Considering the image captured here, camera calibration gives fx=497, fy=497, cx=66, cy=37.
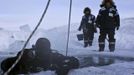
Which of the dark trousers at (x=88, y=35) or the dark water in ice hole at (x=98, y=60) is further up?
the dark trousers at (x=88, y=35)

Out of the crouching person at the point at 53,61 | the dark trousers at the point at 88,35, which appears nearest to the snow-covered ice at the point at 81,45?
the crouching person at the point at 53,61

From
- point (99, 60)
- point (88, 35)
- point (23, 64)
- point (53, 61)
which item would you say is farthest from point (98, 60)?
point (88, 35)

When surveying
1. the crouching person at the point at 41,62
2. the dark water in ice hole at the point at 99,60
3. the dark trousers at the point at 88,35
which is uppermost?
the dark trousers at the point at 88,35

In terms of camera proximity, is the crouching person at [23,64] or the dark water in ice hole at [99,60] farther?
the dark water in ice hole at [99,60]

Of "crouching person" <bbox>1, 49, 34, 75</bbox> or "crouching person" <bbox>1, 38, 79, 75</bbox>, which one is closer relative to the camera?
"crouching person" <bbox>1, 49, 34, 75</bbox>

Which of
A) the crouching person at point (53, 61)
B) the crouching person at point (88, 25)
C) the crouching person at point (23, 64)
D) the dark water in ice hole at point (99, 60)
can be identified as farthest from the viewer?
the crouching person at point (88, 25)

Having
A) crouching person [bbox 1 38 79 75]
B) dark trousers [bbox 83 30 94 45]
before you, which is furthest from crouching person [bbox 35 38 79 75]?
dark trousers [bbox 83 30 94 45]

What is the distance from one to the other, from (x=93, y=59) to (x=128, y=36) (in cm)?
1257

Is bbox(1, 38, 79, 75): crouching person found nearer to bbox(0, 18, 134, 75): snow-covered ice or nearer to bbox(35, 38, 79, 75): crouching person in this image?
bbox(35, 38, 79, 75): crouching person

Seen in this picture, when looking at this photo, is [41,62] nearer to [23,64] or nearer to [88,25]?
[23,64]

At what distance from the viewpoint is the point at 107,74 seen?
11.2 meters

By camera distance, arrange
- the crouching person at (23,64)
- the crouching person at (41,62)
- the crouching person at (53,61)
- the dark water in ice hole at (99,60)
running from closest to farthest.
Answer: the crouching person at (23,64) → the crouching person at (41,62) → the crouching person at (53,61) → the dark water in ice hole at (99,60)

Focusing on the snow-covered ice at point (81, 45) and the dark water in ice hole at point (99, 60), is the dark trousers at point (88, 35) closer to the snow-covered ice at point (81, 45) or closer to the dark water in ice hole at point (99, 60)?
the snow-covered ice at point (81, 45)

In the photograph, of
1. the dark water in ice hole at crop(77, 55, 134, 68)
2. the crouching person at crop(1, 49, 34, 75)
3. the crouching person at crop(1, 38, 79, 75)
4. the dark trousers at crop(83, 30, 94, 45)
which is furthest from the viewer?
the dark trousers at crop(83, 30, 94, 45)
